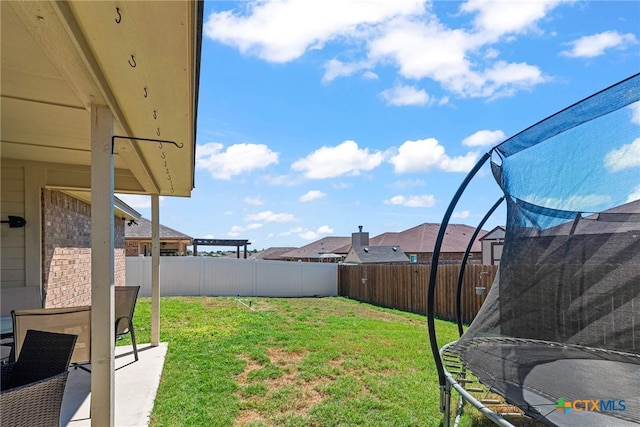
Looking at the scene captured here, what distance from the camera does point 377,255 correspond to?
23562 millimetres

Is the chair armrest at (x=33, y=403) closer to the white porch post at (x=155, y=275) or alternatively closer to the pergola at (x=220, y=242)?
the white porch post at (x=155, y=275)

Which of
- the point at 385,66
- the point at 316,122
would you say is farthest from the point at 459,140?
the point at 385,66

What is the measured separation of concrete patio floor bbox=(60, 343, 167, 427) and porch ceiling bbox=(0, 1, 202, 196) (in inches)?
85.5

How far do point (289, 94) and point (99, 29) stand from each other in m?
7.96

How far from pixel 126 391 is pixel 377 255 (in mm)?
20670

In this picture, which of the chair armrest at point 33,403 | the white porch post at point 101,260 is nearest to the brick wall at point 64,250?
the white porch post at point 101,260

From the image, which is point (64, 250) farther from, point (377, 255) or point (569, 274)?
point (377, 255)

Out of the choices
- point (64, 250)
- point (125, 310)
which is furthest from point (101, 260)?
point (64, 250)

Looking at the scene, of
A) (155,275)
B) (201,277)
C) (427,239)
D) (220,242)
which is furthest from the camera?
(427,239)

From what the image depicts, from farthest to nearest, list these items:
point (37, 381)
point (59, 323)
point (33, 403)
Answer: point (59, 323) → point (37, 381) → point (33, 403)

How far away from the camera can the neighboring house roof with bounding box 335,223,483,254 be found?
84.1 ft

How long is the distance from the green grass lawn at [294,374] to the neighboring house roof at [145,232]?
1073cm

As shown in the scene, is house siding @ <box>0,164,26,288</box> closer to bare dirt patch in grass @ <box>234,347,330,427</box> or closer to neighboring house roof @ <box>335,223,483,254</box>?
bare dirt patch in grass @ <box>234,347,330,427</box>

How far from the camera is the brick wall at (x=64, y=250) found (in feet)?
15.3
